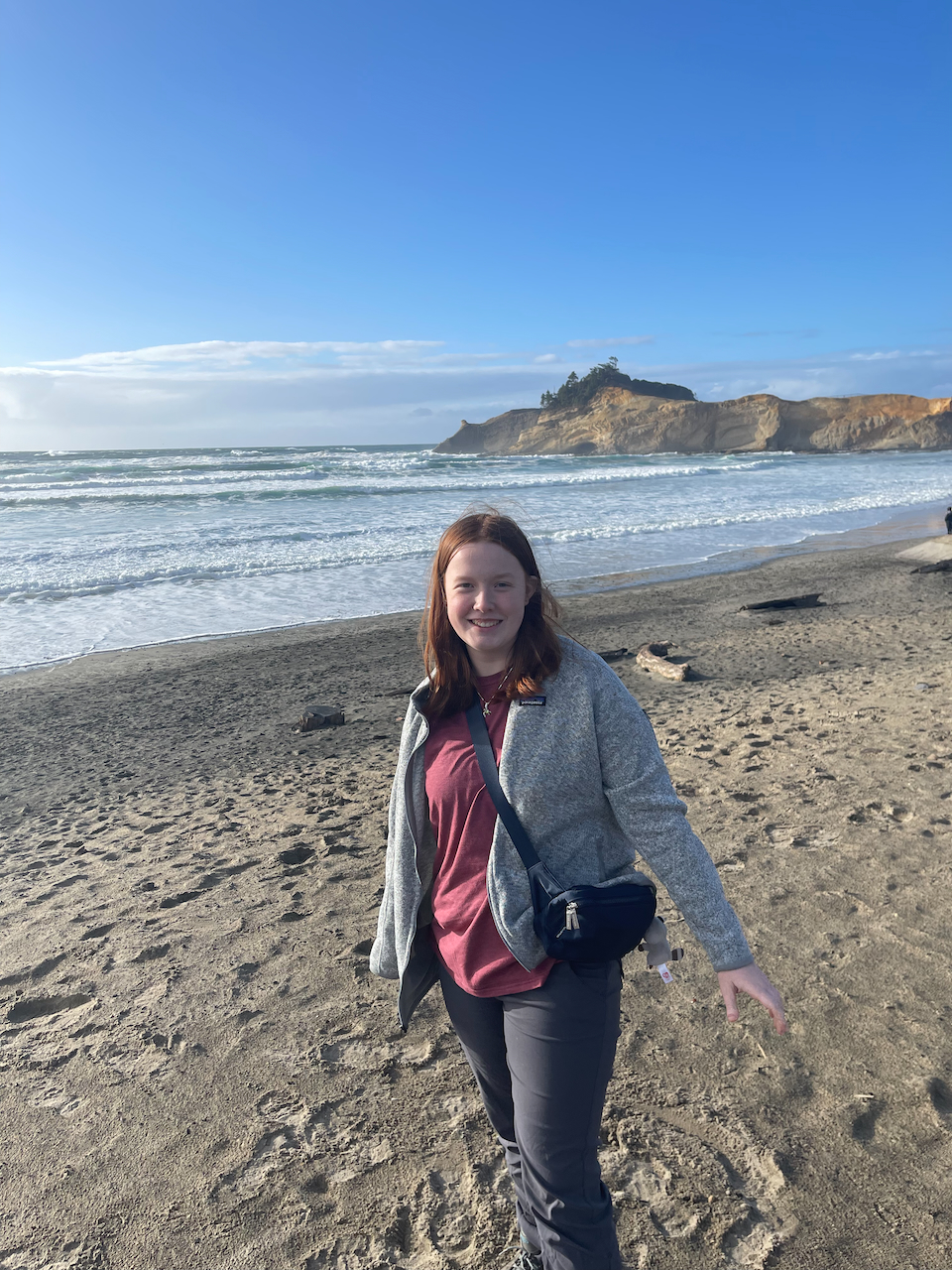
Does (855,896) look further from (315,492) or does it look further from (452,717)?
(315,492)

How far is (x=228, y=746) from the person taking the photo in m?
5.73

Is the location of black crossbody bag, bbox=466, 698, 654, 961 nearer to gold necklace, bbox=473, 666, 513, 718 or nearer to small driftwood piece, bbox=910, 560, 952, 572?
gold necklace, bbox=473, 666, 513, 718

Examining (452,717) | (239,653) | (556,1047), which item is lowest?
(239,653)

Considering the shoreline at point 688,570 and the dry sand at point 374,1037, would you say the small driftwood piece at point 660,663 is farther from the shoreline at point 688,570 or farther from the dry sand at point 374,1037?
the shoreline at point 688,570

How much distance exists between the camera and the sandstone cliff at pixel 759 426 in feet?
235

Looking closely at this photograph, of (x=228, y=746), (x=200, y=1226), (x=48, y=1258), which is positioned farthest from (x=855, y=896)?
(x=228, y=746)

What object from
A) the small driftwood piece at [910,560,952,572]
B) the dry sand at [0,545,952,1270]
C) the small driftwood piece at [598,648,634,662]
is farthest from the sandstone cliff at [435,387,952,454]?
the dry sand at [0,545,952,1270]

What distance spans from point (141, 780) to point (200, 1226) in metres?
3.55

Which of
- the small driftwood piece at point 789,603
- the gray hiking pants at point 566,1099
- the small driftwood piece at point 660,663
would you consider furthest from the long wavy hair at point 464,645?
the small driftwood piece at point 789,603

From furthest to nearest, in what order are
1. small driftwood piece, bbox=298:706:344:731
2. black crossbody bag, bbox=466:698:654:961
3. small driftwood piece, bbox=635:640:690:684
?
1. small driftwood piece, bbox=635:640:690:684
2. small driftwood piece, bbox=298:706:344:731
3. black crossbody bag, bbox=466:698:654:961

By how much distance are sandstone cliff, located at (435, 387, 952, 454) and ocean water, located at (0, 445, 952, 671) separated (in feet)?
140

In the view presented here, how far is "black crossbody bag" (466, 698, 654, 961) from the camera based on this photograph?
142 centimetres

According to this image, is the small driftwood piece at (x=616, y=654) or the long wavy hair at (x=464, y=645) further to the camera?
the small driftwood piece at (x=616, y=654)

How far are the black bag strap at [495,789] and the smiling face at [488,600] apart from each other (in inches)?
5.2
